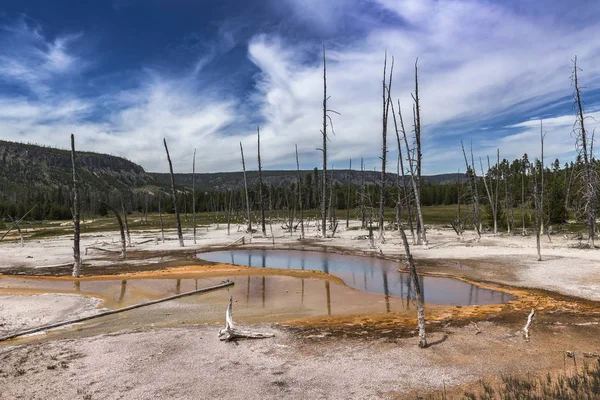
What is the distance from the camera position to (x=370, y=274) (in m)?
23.4

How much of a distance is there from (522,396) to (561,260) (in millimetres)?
19683

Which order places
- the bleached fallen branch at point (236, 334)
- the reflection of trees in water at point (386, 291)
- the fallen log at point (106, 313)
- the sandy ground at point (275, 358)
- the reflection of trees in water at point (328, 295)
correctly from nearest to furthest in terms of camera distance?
the sandy ground at point (275, 358), the bleached fallen branch at point (236, 334), the fallen log at point (106, 313), the reflection of trees in water at point (328, 295), the reflection of trees in water at point (386, 291)

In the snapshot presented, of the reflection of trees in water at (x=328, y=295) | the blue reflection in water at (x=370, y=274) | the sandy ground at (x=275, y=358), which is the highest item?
the sandy ground at (x=275, y=358)

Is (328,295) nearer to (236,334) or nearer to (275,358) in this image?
(236,334)

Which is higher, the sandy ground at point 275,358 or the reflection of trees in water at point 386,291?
the sandy ground at point 275,358

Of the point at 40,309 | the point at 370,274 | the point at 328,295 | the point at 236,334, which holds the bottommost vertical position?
the point at 328,295

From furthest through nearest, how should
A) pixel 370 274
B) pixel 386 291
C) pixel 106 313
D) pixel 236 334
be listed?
pixel 370 274 → pixel 386 291 → pixel 106 313 → pixel 236 334

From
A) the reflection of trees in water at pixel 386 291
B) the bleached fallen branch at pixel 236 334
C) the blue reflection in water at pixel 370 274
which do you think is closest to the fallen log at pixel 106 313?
the bleached fallen branch at pixel 236 334

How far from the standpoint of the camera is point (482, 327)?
475 inches

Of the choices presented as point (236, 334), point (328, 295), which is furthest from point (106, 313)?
point (328, 295)

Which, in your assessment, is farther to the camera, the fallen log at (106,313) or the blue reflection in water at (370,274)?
the blue reflection in water at (370,274)

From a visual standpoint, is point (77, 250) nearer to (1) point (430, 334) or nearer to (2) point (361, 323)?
(2) point (361, 323)

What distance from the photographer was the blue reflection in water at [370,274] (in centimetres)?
1706

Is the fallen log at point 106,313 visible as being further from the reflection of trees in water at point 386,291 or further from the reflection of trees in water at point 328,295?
the reflection of trees in water at point 386,291
